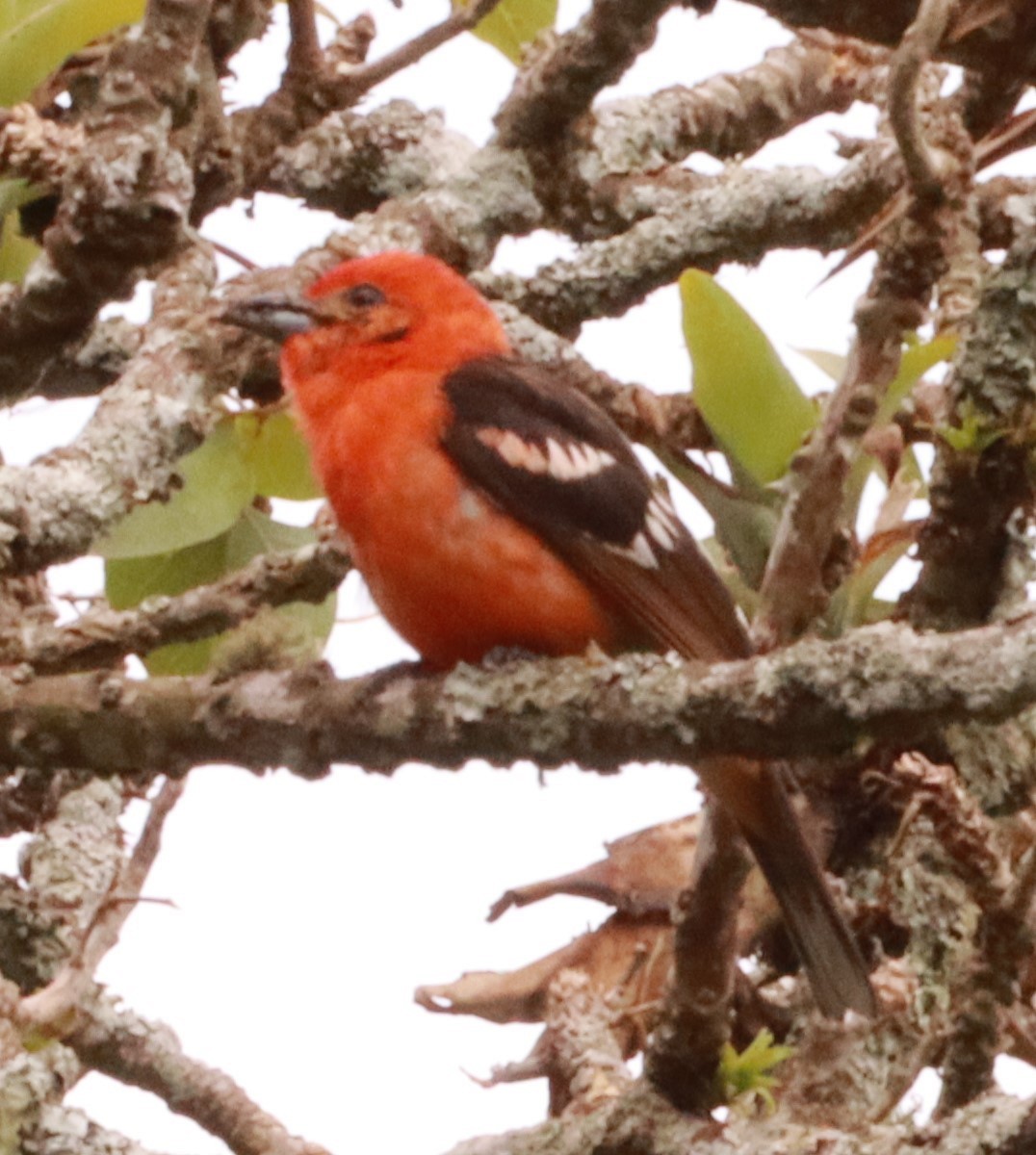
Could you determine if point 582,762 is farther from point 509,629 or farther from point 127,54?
point 127,54

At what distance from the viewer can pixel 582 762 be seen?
7.09 feet

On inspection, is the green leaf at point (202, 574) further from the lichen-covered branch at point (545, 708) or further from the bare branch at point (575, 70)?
the bare branch at point (575, 70)

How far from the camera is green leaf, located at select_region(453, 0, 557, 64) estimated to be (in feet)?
12.4

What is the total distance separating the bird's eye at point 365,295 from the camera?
11.4 ft

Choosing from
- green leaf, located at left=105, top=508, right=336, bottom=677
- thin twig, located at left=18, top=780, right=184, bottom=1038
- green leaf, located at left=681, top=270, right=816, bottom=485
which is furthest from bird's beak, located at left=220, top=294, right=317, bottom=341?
thin twig, located at left=18, top=780, right=184, bottom=1038

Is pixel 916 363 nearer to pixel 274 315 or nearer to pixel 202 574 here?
pixel 274 315

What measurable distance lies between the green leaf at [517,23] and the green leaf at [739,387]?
41.8 inches

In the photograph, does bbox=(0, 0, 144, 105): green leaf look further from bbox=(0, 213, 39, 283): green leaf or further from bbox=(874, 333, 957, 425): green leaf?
bbox=(874, 333, 957, 425): green leaf

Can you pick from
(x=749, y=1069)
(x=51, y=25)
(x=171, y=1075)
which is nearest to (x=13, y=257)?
(x=51, y=25)

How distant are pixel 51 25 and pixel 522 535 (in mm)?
1143

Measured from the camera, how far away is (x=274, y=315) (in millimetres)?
3420

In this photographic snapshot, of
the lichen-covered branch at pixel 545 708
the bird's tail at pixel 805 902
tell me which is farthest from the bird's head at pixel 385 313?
the lichen-covered branch at pixel 545 708

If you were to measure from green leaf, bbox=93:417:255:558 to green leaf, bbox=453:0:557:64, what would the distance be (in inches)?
38.7

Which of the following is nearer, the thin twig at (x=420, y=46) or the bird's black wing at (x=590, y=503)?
the bird's black wing at (x=590, y=503)
